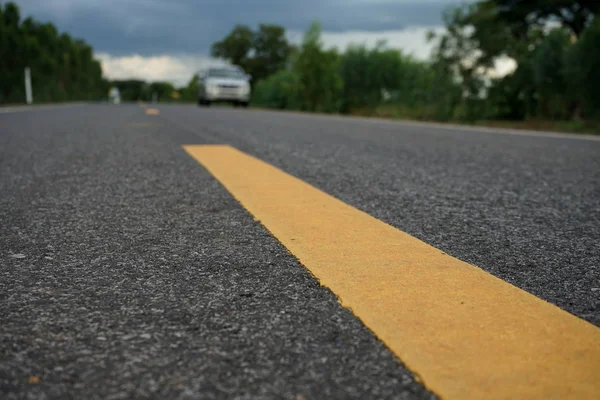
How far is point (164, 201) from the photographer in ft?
8.30

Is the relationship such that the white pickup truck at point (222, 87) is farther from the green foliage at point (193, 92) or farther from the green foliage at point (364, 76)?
the green foliage at point (193, 92)

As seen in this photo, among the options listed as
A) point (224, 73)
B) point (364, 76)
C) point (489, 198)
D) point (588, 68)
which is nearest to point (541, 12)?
point (364, 76)

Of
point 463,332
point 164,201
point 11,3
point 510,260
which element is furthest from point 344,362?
point 11,3

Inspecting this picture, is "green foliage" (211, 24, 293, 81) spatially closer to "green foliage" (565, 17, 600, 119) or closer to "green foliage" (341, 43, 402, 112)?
"green foliage" (341, 43, 402, 112)

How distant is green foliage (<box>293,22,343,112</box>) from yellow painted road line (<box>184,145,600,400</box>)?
20431 millimetres

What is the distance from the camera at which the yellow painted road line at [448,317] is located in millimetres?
935

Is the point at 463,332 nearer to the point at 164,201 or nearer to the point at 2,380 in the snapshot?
the point at 2,380

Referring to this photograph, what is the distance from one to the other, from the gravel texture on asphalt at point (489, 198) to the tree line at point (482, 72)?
5811 millimetres

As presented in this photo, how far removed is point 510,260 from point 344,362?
83 centimetres

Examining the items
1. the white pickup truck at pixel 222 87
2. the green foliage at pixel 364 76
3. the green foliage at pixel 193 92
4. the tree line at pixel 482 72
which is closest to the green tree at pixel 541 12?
the tree line at pixel 482 72

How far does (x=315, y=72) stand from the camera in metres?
22.4

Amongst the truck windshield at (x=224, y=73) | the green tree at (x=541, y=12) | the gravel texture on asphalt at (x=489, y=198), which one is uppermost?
the green tree at (x=541, y=12)

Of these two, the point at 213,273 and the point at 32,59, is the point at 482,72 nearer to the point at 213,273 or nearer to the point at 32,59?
the point at 213,273

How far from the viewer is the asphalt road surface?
3.14ft
